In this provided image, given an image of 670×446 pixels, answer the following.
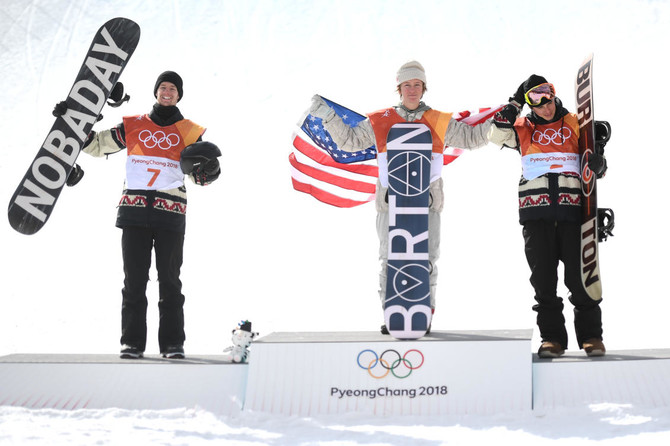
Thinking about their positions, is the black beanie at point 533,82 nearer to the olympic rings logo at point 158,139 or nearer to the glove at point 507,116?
the glove at point 507,116

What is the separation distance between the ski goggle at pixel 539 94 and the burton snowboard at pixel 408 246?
57 cm

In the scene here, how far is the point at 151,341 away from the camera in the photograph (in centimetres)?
705

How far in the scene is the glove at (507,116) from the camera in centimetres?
359

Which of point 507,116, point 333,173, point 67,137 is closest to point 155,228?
point 67,137

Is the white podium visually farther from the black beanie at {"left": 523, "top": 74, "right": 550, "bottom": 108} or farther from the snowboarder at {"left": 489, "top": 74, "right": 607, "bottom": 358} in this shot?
the black beanie at {"left": 523, "top": 74, "right": 550, "bottom": 108}

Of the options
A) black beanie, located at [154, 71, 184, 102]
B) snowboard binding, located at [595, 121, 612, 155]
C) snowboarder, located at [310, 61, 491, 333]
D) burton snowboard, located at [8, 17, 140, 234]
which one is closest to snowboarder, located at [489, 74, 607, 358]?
snowboard binding, located at [595, 121, 612, 155]

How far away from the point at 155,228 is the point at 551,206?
6.57 ft

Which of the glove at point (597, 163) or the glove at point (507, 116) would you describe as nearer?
the glove at point (597, 163)

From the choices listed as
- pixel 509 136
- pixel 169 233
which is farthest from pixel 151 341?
pixel 509 136

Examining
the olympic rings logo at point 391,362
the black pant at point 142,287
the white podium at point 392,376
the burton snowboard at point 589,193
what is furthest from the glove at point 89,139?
the burton snowboard at point 589,193

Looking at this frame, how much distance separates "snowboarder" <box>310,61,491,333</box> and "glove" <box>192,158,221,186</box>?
0.58 m

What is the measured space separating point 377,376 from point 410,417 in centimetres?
24

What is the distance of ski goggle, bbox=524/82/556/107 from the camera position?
11.7ft

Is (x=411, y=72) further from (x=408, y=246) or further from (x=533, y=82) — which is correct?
(x=408, y=246)
